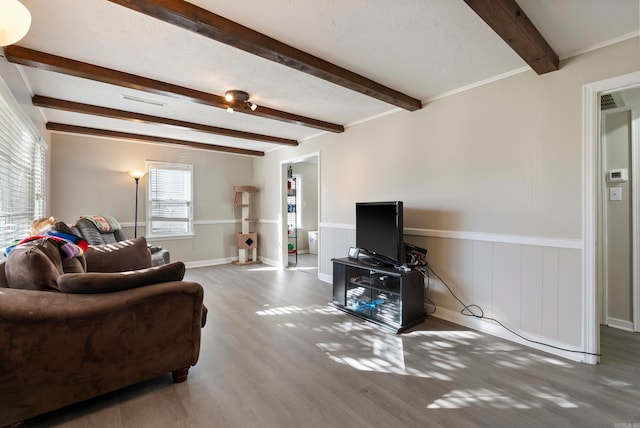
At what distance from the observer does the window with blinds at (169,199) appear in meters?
5.40

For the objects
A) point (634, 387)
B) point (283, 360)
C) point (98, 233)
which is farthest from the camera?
point (98, 233)

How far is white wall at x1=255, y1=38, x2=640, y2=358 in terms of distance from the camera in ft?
7.55

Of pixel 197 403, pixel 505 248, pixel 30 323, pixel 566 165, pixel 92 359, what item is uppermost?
pixel 566 165

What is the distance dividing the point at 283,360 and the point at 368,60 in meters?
2.52

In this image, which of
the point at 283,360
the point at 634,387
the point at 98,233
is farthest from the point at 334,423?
the point at 98,233

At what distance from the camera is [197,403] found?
1787mm

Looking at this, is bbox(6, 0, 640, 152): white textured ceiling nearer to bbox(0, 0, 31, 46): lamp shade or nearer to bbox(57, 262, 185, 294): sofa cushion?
bbox(0, 0, 31, 46): lamp shade

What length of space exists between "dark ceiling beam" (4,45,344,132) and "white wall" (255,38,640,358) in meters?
1.91

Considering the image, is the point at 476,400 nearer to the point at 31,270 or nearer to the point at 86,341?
the point at 86,341

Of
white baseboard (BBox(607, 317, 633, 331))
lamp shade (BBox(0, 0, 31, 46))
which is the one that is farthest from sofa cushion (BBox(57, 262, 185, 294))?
white baseboard (BBox(607, 317, 633, 331))

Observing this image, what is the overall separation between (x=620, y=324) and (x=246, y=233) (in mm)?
5740

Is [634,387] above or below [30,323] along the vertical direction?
below

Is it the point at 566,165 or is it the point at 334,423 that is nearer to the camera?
the point at 334,423

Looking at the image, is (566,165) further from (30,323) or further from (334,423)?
(30,323)
